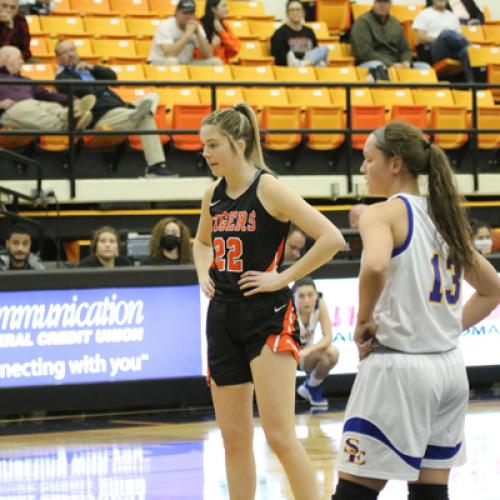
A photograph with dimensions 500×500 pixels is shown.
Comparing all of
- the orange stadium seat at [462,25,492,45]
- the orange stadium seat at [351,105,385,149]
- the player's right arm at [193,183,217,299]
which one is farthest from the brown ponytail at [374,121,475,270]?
the orange stadium seat at [462,25,492,45]

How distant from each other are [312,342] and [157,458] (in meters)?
3.07

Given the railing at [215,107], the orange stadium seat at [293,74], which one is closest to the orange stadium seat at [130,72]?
the railing at [215,107]

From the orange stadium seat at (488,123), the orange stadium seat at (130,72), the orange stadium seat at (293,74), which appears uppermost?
the orange stadium seat at (130,72)

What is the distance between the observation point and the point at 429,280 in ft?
13.5

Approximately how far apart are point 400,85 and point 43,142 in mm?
3928

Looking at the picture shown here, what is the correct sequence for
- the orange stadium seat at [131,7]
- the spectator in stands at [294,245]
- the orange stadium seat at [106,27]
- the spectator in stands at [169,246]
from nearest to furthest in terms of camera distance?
the spectator in stands at [169,246], the spectator in stands at [294,245], the orange stadium seat at [106,27], the orange stadium seat at [131,7]

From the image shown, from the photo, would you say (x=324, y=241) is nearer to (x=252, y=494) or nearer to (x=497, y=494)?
(x=252, y=494)

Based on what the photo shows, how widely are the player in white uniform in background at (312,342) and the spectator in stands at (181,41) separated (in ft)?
14.6

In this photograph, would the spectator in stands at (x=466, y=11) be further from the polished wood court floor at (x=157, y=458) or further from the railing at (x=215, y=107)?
the polished wood court floor at (x=157, y=458)

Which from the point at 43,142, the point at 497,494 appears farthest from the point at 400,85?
the point at 497,494

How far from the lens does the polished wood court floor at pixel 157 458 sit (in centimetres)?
690

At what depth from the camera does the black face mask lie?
11102 millimetres

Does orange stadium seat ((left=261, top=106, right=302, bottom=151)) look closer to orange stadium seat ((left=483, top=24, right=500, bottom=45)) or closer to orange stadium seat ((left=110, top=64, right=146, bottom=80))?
orange stadium seat ((left=110, top=64, right=146, bottom=80))

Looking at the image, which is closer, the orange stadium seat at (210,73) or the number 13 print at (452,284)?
the number 13 print at (452,284)
